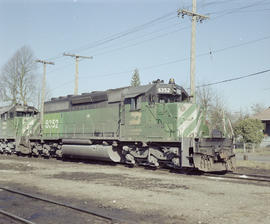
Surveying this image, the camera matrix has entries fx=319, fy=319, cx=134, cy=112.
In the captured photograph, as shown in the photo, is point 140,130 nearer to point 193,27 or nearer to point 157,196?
point 157,196

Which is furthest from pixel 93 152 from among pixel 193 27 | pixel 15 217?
pixel 15 217

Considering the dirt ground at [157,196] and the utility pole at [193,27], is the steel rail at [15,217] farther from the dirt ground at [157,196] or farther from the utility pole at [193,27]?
the utility pole at [193,27]

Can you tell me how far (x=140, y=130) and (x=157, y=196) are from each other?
247 inches

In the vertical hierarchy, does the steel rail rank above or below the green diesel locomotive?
below

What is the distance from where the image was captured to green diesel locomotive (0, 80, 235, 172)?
12.7m

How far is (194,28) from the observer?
17.2 meters

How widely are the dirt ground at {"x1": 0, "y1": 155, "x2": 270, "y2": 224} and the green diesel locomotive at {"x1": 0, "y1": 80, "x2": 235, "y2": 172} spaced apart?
1421mm

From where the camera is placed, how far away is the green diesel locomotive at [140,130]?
41.7 feet

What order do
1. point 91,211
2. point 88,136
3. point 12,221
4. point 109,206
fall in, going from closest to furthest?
point 12,221 → point 91,211 → point 109,206 → point 88,136

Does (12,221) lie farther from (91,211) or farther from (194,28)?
(194,28)

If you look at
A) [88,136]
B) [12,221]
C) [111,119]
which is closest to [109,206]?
[12,221]

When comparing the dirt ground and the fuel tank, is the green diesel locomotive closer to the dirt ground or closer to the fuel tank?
the fuel tank

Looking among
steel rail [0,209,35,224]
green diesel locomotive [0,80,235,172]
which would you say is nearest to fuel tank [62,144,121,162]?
green diesel locomotive [0,80,235,172]

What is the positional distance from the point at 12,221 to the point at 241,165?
536 inches
